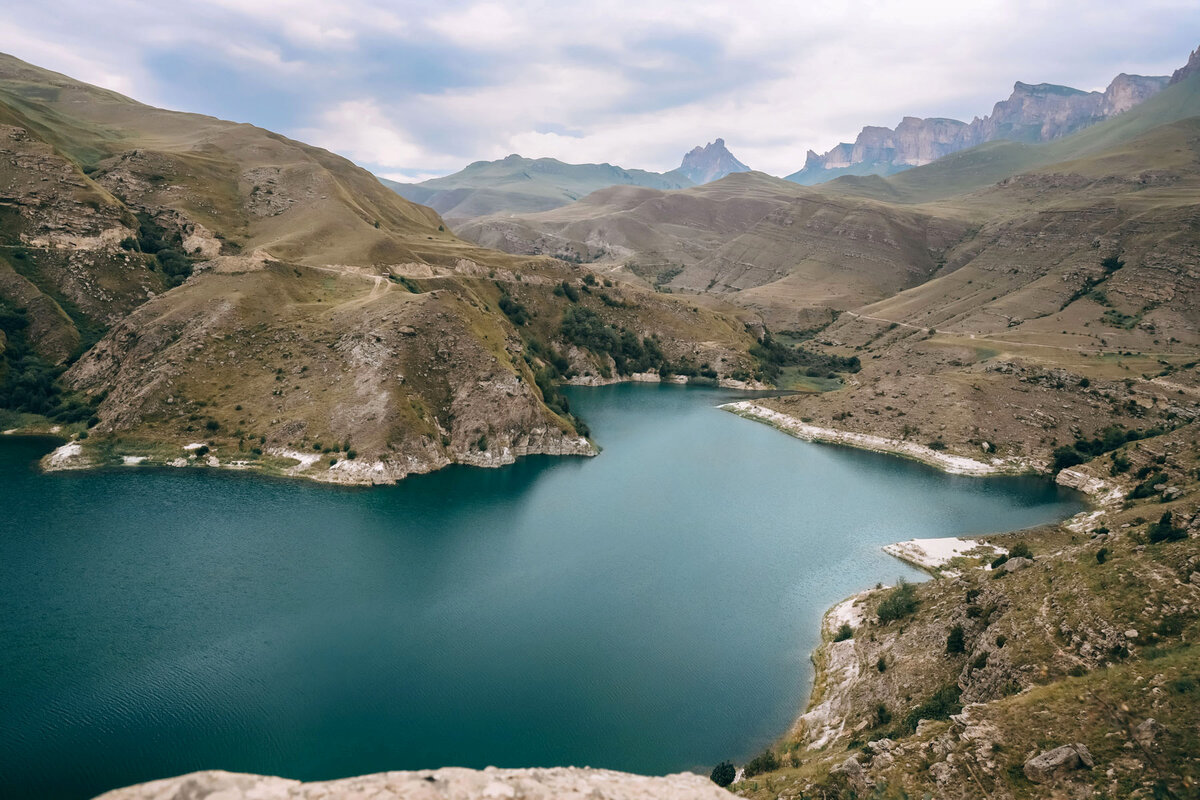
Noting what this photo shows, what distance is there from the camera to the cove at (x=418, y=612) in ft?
117

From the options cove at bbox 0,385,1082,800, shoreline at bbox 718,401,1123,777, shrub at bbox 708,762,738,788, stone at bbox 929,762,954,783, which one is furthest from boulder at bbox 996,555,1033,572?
shrub at bbox 708,762,738,788

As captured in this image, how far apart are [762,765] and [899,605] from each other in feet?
57.1

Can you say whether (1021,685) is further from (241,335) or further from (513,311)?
(513,311)

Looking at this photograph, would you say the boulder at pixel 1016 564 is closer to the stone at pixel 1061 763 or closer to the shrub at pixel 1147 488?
the stone at pixel 1061 763

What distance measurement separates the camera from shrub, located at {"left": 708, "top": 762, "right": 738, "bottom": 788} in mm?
33281

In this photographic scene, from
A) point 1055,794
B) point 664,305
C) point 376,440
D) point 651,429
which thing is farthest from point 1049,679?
point 664,305

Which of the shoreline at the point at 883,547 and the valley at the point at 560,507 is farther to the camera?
the shoreline at the point at 883,547

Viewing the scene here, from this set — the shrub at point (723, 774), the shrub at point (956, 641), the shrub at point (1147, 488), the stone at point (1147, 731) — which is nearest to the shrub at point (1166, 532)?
the shrub at point (956, 641)

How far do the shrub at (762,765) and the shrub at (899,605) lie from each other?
15632 mm

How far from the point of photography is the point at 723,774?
1328 inches

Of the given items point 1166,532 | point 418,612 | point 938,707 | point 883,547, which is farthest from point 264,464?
point 1166,532

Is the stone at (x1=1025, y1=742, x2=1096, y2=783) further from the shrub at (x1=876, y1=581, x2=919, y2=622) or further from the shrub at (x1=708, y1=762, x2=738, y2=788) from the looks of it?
the shrub at (x1=876, y1=581, x2=919, y2=622)

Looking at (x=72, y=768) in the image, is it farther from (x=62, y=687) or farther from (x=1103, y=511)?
(x=1103, y=511)

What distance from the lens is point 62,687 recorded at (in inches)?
1492
